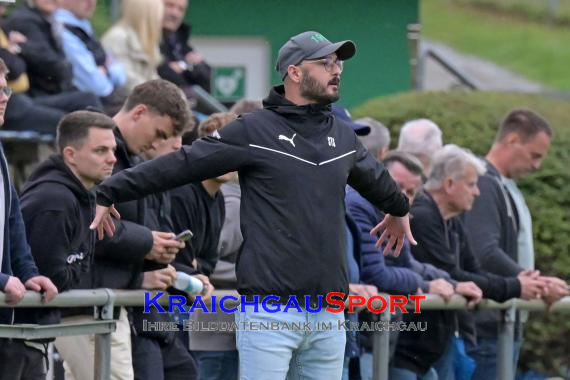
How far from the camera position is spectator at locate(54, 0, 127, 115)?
1052 cm

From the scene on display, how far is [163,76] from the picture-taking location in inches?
456

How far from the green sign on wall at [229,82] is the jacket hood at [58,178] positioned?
8582mm

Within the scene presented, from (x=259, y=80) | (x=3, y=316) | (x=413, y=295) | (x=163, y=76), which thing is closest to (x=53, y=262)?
(x=3, y=316)

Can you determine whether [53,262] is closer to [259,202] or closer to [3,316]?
[3,316]

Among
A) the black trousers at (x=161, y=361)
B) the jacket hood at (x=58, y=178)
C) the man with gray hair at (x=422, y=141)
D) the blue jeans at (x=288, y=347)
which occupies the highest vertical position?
the jacket hood at (x=58, y=178)

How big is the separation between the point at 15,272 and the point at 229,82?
30.1 feet

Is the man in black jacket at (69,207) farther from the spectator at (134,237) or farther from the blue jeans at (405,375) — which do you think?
the blue jeans at (405,375)

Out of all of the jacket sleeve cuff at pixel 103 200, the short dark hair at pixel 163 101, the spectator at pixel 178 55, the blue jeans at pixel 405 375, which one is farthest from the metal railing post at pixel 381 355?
the spectator at pixel 178 55

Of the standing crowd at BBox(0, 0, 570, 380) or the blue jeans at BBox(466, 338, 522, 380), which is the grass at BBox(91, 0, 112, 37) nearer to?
the standing crowd at BBox(0, 0, 570, 380)

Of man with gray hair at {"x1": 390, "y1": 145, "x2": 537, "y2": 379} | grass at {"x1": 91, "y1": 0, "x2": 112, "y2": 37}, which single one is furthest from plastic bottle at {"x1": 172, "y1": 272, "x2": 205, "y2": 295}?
grass at {"x1": 91, "y1": 0, "x2": 112, "y2": 37}

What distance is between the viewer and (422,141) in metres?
9.72

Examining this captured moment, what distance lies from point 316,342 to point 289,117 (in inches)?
38.8

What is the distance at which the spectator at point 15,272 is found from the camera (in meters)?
6.47

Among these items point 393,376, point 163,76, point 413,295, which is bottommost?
point 393,376
